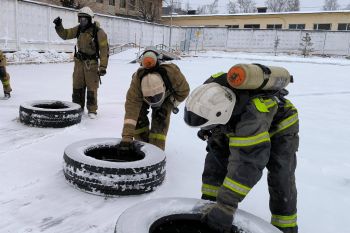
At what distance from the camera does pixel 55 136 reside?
4191 mm

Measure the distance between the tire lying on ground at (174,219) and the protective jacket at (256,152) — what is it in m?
0.16

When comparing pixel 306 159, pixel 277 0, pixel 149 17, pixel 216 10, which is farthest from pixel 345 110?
pixel 216 10

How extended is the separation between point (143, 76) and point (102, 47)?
2.25 meters

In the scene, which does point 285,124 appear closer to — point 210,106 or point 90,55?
point 210,106

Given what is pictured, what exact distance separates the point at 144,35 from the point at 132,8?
48.6ft

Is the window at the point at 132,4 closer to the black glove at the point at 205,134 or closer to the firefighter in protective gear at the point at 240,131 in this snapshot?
the black glove at the point at 205,134

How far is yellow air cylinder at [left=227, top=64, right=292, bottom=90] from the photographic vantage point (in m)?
1.82

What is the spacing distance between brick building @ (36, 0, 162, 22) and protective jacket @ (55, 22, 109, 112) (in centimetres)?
2961

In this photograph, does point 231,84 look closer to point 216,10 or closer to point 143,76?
point 143,76

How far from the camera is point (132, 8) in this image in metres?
39.6

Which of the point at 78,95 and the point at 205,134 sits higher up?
the point at 205,134

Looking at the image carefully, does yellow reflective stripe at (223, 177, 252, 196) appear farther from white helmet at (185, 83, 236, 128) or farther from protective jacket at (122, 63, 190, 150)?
protective jacket at (122, 63, 190, 150)

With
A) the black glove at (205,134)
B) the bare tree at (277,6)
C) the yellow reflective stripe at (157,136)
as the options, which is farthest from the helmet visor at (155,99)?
the bare tree at (277,6)

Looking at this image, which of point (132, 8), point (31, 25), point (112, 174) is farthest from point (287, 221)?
point (132, 8)
